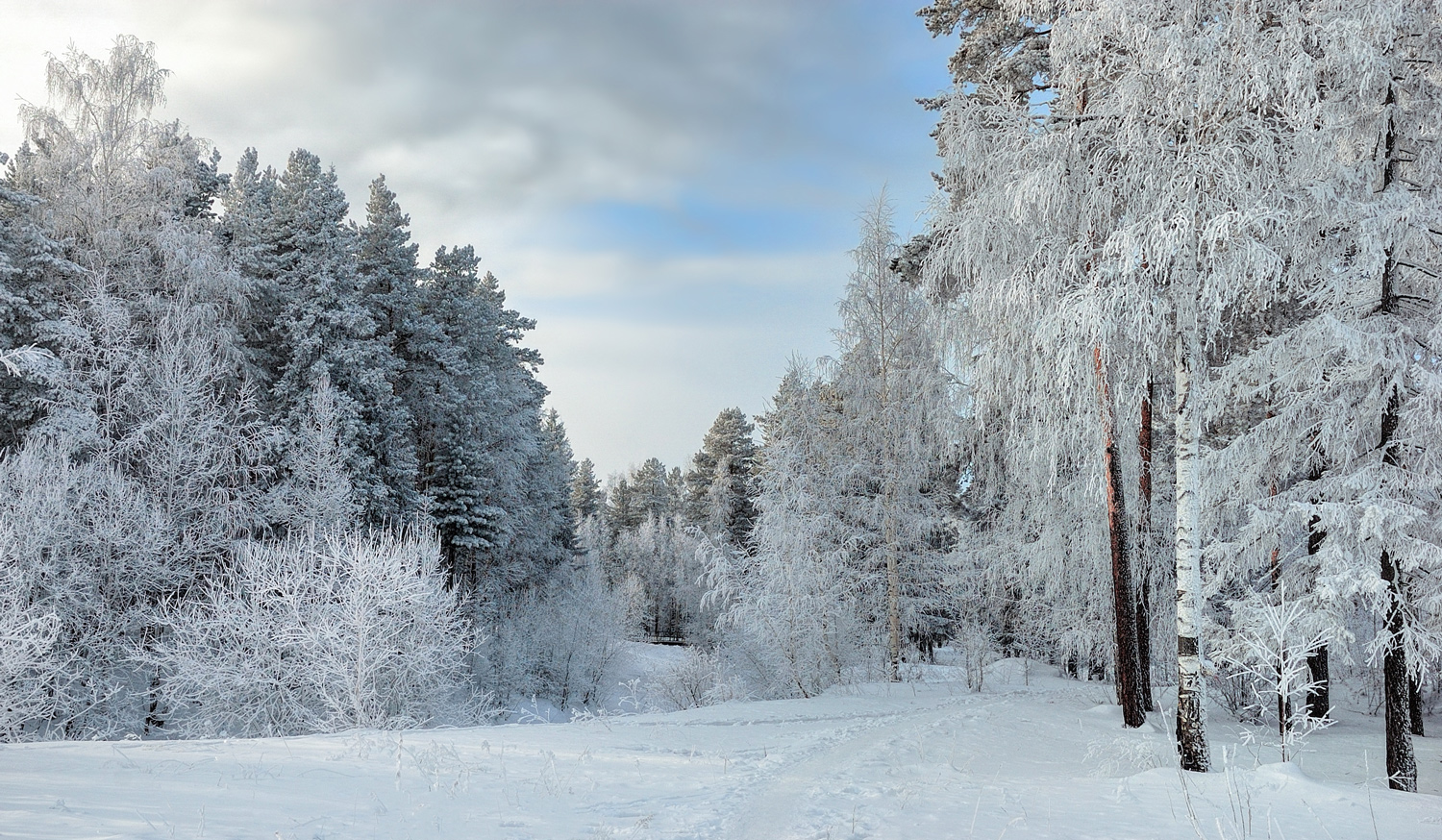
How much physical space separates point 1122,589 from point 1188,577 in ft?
11.8

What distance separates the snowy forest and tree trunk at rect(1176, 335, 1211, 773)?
0.04 m

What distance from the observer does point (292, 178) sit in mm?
20891

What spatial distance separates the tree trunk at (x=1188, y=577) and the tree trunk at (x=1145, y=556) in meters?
3.07

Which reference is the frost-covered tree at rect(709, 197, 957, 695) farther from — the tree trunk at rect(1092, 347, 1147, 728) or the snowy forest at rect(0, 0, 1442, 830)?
the tree trunk at rect(1092, 347, 1147, 728)

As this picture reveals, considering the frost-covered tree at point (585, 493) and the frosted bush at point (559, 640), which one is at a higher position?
the frost-covered tree at point (585, 493)

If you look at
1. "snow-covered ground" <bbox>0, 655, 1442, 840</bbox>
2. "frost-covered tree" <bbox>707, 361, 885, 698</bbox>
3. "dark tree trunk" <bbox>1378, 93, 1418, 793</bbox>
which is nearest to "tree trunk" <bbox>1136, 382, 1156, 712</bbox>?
"snow-covered ground" <bbox>0, 655, 1442, 840</bbox>

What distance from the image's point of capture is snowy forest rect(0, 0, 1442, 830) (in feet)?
23.7

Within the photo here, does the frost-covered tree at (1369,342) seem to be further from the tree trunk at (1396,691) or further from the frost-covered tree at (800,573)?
the frost-covered tree at (800,573)

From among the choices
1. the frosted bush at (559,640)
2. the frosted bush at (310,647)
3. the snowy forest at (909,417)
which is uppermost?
the snowy forest at (909,417)

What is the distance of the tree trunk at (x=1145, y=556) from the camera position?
422 inches

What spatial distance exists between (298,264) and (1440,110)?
22.7 m

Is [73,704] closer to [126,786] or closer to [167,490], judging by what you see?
[167,490]

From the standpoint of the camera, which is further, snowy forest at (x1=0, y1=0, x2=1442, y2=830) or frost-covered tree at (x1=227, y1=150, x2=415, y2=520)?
frost-covered tree at (x1=227, y1=150, x2=415, y2=520)

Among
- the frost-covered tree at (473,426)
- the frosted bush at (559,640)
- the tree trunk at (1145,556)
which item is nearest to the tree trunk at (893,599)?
the tree trunk at (1145,556)
